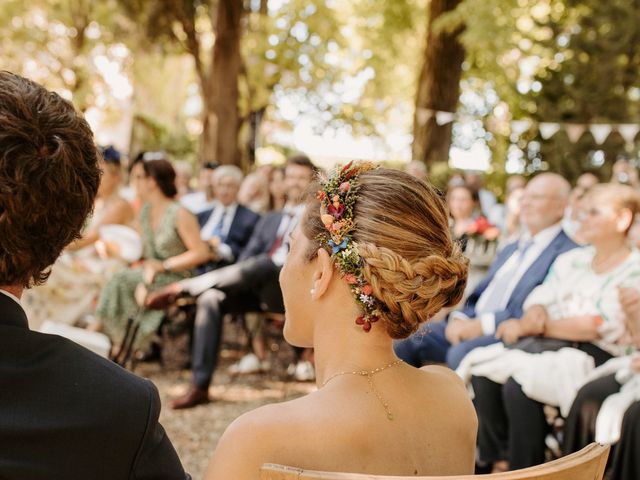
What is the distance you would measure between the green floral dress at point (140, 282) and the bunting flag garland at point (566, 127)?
6682 mm

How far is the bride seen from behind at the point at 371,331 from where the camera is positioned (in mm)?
1587

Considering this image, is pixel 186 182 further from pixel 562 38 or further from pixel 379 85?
pixel 379 85

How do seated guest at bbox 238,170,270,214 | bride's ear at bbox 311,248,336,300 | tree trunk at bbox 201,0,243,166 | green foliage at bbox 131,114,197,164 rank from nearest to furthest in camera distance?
bride's ear at bbox 311,248,336,300
seated guest at bbox 238,170,270,214
tree trunk at bbox 201,0,243,166
green foliage at bbox 131,114,197,164

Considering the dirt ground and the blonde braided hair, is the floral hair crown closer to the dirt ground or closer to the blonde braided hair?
the blonde braided hair

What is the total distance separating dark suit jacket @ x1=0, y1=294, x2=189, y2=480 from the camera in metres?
1.36

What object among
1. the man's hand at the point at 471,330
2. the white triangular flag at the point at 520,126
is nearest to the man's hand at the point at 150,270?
the man's hand at the point at 471,330

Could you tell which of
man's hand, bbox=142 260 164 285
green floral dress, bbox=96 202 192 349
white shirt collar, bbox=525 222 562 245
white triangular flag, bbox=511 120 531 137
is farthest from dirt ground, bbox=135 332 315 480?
white triangular flag, bbox=511 120 531 137

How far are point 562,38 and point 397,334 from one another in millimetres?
13977

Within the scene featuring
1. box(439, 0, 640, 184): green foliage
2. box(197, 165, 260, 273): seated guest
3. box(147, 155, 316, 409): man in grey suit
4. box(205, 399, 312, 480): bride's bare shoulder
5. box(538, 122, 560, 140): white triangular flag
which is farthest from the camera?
box(538, 122, 560, 140): white triangular flag

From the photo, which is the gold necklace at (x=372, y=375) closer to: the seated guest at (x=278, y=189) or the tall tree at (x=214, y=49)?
the seated guest at (x=278, y=189)

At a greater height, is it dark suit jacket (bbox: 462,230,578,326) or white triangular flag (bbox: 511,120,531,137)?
white triangular flag (bbox: 511,120,531,137)

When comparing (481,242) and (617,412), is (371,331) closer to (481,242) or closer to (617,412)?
(617,412)

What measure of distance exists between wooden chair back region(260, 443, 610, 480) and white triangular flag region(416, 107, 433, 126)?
428 inches

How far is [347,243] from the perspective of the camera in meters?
1.77
